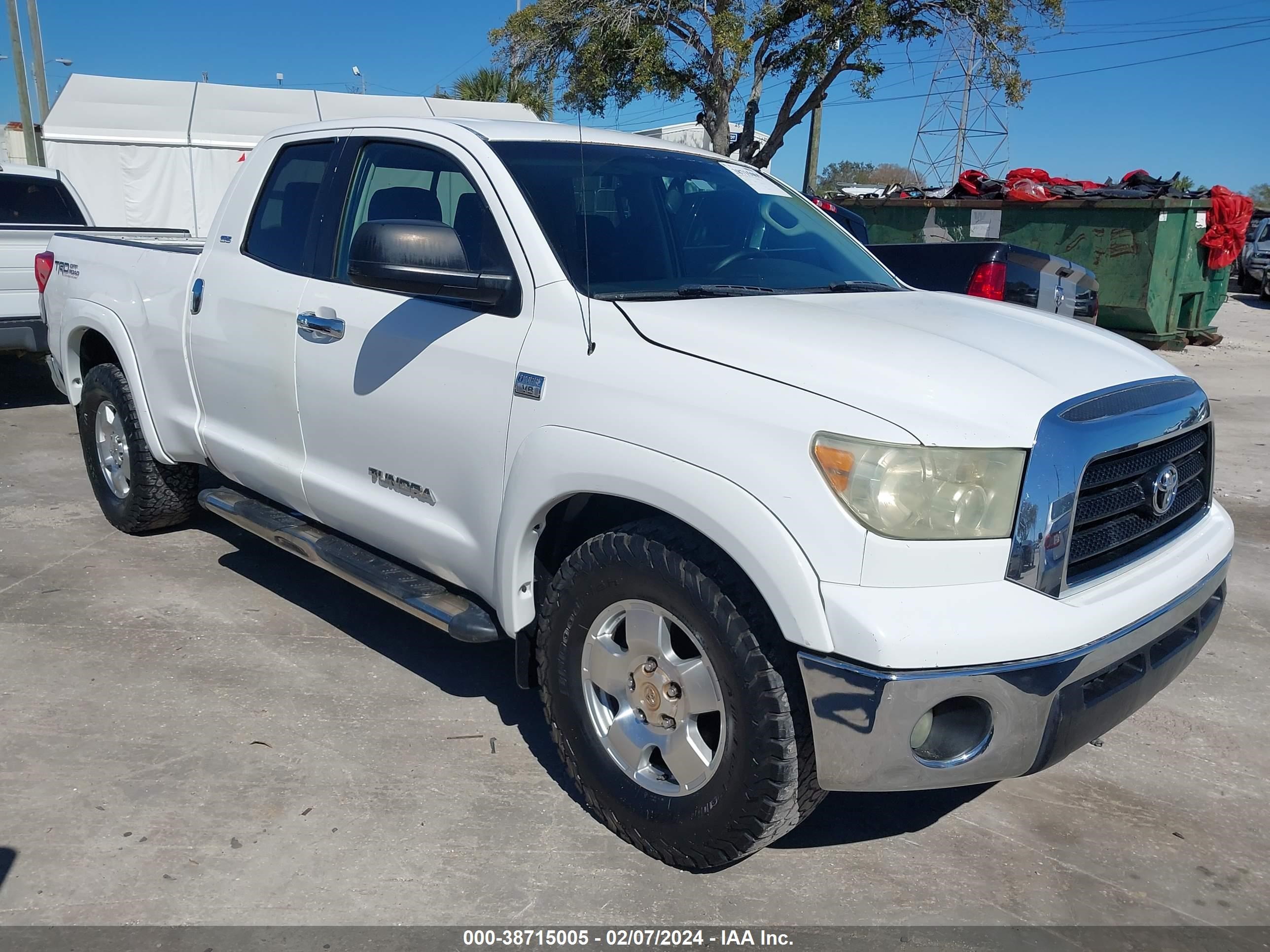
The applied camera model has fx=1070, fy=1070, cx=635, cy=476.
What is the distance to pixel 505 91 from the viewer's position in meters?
25.3

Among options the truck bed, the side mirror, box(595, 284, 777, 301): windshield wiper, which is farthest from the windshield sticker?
the truck bed

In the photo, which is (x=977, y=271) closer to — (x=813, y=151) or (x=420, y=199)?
(x=420, y=199)

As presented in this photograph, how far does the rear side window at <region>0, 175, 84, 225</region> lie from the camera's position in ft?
30.0

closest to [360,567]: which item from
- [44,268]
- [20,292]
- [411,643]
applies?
[411,643]

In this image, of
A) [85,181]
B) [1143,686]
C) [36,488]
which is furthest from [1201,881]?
[85,181]

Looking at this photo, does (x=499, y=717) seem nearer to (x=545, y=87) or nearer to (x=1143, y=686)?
(x=1143, y=686)

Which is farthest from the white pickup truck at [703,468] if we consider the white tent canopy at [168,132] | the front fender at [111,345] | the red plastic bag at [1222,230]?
the white tent canopy at [168,132]

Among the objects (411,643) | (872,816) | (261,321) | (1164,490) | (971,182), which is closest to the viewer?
(1164,490)

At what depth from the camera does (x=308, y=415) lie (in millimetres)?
3775

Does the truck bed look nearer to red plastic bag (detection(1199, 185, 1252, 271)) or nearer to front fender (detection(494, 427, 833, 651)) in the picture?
front fender (detection(494, 427, 833, 651))

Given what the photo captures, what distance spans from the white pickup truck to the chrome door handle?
16 mm

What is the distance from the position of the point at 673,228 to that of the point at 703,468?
51.1 inches

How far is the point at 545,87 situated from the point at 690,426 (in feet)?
60.0

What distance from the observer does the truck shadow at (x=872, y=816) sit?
306 cm
